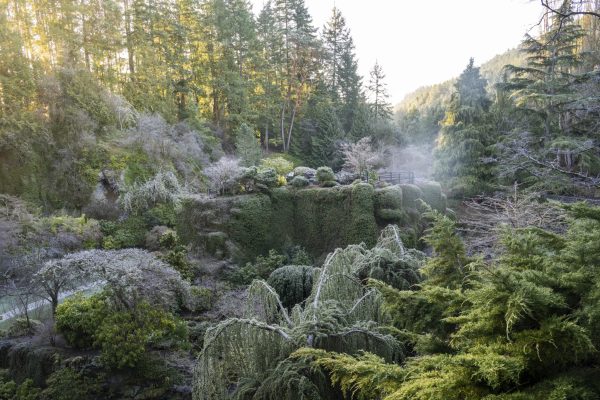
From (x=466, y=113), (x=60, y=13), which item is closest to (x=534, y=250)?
(x=466, y=113)

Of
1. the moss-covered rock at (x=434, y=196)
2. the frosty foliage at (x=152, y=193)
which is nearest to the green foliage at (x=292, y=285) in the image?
the moss-covered rock at (x=434, y=196)

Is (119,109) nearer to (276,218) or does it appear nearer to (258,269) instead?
(276,218)

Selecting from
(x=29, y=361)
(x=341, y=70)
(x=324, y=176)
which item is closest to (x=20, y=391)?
(x=29, y=361)

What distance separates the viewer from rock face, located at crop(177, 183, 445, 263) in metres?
13.2

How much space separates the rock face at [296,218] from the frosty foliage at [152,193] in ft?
10.1

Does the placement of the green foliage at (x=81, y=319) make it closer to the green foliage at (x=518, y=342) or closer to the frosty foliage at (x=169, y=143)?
the green foliage at (x=518, y=342)

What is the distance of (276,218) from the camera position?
46.4 feet

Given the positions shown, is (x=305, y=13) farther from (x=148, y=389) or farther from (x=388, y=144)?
(x=148, y=389)

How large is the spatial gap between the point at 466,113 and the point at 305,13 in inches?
701

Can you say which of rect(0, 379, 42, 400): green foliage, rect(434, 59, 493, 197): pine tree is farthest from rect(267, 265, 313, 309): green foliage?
rect(434, 59, 493, 197): pine tree

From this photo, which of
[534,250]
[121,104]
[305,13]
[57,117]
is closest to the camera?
[534,250]

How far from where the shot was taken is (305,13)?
3075 cm

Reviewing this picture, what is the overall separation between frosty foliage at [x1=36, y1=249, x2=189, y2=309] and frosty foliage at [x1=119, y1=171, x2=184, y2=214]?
7583 mm

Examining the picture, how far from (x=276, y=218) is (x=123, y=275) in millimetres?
7106
